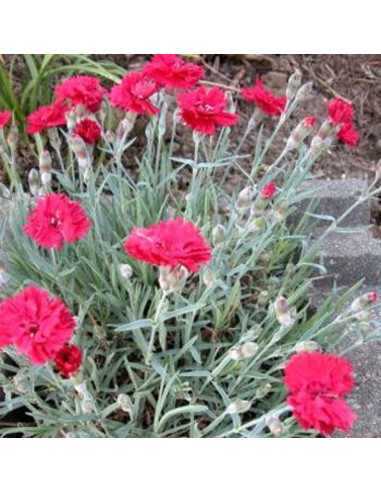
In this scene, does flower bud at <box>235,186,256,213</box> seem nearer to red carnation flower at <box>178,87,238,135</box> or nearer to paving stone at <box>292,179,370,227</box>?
red carnation flower at <box>178,87,238,135</box>

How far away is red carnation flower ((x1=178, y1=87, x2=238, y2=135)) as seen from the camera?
1.26 metres

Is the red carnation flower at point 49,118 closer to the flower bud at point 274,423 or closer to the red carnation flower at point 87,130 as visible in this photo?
the red carnation flower at point 87,130

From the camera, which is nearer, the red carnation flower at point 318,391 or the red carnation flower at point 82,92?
the red carnation flower at point 318,391

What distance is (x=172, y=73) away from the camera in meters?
1.35

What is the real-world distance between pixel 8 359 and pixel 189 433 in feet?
1.26

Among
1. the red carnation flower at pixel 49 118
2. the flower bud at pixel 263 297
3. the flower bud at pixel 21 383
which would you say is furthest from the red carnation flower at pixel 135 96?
the flower bud at pixel 21 383

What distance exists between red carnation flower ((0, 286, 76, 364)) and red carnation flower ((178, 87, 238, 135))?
444 millimetres

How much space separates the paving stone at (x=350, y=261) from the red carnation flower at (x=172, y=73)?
48 centimetres

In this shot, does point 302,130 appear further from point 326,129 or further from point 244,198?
point 244,198

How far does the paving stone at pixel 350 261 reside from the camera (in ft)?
5.37

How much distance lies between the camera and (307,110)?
7.68 feet

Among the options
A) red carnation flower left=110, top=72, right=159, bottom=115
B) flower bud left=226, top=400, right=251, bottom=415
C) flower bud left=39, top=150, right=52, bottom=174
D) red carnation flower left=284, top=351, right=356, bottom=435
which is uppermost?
red carnation flower left=110, top=72, right=159, bottom=115

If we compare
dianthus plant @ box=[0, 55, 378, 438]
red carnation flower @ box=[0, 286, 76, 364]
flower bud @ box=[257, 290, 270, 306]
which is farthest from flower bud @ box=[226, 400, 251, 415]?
flower bud @ box=[257, 290, 270, 306]

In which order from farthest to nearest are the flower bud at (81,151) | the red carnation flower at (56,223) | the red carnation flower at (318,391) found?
the flower bud at (81,151) → the red carnation flower at (56,223) → the red carnation flower at (318,391)
